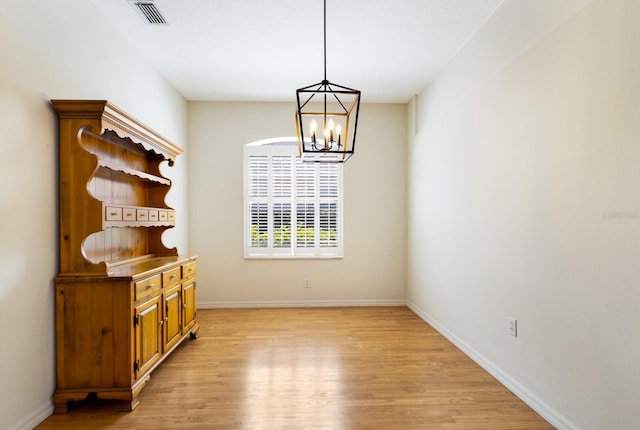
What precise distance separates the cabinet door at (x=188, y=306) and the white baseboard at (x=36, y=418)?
1265mm

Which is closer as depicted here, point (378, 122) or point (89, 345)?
point (89, 345)

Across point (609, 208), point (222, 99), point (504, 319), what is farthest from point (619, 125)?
point (222, 99)

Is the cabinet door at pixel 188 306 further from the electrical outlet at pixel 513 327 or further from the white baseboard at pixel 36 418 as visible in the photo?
the electrical outlet at pixel 513 327

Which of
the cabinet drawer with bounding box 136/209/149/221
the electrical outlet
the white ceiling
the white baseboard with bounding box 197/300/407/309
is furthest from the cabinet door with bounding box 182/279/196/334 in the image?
the electrical outlet

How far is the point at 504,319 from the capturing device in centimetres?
288

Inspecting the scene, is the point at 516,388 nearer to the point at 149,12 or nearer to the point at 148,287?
the point at 148,287

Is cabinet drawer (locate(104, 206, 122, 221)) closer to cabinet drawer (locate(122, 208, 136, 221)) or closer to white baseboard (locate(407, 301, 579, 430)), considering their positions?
cabinet drawer (locate(122, 208, 136, 221))

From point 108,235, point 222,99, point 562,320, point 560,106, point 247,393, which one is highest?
point 222,99

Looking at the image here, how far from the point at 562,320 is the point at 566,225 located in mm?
597

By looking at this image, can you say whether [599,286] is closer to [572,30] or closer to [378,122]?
[572,30]

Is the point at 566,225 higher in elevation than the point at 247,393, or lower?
higher

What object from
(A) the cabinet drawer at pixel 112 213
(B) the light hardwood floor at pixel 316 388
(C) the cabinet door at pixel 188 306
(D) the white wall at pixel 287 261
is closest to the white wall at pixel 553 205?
(B) the light hardwood floor at pixel 316 388

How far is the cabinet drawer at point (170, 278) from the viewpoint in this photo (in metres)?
3.12

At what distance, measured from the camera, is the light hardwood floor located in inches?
91.7
